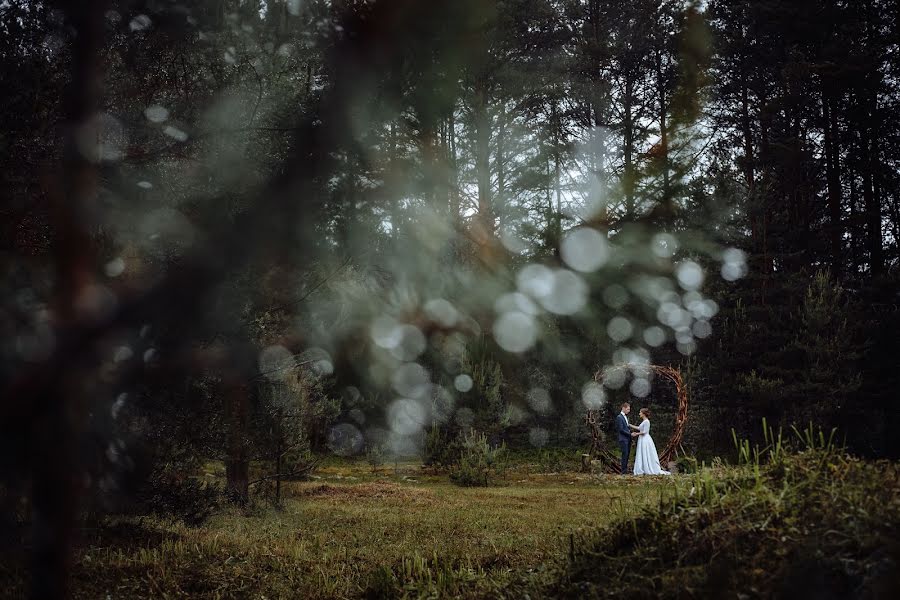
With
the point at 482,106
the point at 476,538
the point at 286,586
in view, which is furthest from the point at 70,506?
the point at 482,106

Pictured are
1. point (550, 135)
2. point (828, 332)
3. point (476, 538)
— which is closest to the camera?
point (476, 538)

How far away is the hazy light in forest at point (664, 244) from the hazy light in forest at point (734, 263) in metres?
1.87

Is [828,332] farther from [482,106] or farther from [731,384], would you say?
[482,106]

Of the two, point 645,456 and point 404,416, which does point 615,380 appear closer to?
point 645,456

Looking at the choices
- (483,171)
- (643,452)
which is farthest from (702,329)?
(483,171)

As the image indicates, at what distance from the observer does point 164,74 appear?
8.34 m

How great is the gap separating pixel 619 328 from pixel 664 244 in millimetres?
3576

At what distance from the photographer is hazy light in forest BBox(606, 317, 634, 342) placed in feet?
79.3

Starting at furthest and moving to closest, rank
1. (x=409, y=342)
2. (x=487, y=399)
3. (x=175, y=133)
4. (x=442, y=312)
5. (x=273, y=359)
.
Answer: (x=442, y=312)
(x=409, y=342)
(x=487, y=399)
(x=273, y=359)
(x=175, y=133)

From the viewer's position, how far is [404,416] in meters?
21.6

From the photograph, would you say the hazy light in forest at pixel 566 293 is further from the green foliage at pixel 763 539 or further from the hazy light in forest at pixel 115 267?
the green foliage at pixel 763 539

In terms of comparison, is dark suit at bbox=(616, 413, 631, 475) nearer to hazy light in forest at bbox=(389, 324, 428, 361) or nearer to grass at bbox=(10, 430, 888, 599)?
hazy light in forest at bbox=(389, 324, 428, 361)

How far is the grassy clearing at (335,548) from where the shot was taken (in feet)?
18.0

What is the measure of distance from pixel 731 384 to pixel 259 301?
58.4 feet
